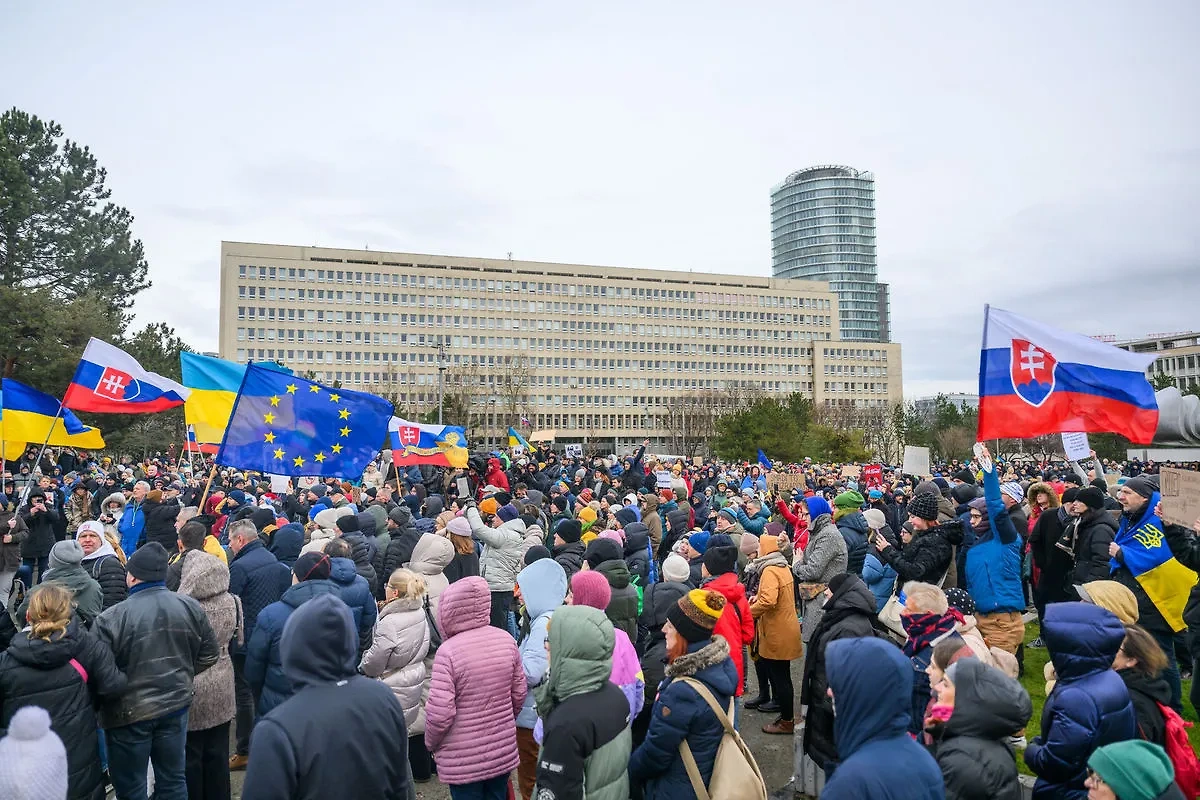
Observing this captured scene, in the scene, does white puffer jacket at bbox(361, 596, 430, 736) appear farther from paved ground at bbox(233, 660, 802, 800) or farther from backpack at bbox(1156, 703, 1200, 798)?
backpack at bbox(1156, 703, 1200, 798)

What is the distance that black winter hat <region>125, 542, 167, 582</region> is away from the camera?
476cm

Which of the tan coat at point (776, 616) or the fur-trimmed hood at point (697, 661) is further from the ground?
the fur-trimmed hood at point (697, 661)

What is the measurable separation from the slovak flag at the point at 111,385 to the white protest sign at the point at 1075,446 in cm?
1249

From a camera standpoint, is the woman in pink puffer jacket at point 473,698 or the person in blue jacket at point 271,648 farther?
the person in blue jacket at point 271,648

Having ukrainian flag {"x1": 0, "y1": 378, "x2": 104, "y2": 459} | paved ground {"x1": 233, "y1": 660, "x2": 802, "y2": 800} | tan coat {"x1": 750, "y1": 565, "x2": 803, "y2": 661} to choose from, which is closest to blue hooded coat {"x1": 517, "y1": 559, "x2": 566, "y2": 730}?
paved ground {"x1": 233, "y1": 660, "x2": 802, "y2": 800}

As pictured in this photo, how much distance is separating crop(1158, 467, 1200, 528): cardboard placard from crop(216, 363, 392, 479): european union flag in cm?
893

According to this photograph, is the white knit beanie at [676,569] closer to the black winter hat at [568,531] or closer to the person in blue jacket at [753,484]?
the black winter hat at [568,531]

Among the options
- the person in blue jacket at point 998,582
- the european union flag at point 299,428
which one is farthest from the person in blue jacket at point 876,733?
the european union flag at point 299,428

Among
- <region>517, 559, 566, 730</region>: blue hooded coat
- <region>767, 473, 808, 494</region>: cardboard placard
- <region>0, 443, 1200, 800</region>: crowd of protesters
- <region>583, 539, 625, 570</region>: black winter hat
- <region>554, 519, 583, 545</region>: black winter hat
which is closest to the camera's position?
<region>0, 443, 1200, 800</region>: crowd of protesters

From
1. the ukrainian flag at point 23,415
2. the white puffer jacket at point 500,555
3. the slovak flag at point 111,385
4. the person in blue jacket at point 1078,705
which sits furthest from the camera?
the ukrainian flag at point 23,415

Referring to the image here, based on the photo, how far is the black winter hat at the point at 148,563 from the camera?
4.76 meters

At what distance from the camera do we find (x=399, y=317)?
101 m

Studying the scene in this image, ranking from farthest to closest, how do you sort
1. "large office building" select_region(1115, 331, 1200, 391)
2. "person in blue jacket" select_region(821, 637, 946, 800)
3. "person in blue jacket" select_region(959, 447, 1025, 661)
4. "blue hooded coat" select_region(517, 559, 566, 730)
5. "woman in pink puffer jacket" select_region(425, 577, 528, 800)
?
1. "large office building" select_region(1115, 331, 1200, 391)
2. "person in blue jacket" select_region(959, 447, 1025, 661)
3. "blue hooded coat" select_region(517, 559, 566, 730)
4. "woman in pink puffer jacket" select_region(425, 577, 528, 800)
5. "person in blue jacket" select_region(821, 637, 946, 800)

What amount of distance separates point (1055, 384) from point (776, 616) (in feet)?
11.0
